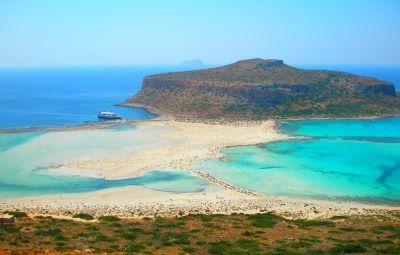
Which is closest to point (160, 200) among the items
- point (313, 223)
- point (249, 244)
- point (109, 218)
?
point (109, 218)

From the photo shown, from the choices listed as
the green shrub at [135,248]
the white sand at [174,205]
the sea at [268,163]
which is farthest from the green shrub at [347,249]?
the sea at [268,163]

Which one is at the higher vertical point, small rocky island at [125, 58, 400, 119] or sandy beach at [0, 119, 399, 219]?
small rocky island at [125, 58, 400, 119]

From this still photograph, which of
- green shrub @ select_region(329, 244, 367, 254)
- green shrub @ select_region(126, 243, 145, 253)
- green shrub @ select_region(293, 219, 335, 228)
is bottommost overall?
green shrub @ select_region(293, 219, 335, 228)

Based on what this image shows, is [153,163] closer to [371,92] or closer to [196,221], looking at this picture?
[196,221]

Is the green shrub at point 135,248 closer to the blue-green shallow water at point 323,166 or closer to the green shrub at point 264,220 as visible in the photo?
the green shrub at point 264,220

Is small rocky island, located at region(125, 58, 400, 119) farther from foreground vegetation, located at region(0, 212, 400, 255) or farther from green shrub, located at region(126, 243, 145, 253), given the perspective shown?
green shrub, located at region(126, 243, 145, 253)

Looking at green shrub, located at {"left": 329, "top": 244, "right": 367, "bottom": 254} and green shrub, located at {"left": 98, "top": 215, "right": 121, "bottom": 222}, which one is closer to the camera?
green shrub, located at {"left": 329, "top": 244, "right": 367, "bottom": 254}

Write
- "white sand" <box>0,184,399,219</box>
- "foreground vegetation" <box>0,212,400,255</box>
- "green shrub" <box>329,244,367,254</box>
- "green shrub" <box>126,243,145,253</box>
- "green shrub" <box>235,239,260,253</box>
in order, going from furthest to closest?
"white sand" <box>0,184,399,219</box>
"green shrub" <box>235,239,260,253</box>
"foreground vegetation" <box>0,212,400,255</box>
"green shrub" <box>329,244,367,254</box>
"green shrub" <box>126,243,145,253</box>

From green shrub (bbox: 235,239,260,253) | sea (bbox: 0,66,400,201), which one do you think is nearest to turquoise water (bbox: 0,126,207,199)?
sea (bbox: 0,66,400,201)
